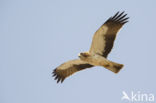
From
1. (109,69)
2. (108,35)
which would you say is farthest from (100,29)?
(109,69)

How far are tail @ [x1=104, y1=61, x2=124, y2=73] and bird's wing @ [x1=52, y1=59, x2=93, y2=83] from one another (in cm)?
97

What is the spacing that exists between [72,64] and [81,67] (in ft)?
1.16

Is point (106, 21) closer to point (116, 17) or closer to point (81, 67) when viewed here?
point (116, 17)

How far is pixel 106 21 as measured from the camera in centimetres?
1502

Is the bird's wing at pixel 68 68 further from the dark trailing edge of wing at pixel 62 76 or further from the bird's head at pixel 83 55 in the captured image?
the bird's head at pixel 83 55

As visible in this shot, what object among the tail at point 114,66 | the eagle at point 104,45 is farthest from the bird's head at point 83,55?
the tail at point 114,66

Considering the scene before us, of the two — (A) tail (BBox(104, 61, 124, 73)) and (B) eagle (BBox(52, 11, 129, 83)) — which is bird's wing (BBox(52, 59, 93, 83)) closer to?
(B) eagle (BBox(52, 11, 129, 83))

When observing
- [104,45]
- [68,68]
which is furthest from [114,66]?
[68,68]

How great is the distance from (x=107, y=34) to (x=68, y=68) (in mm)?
2063

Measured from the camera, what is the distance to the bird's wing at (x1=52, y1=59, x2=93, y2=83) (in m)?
15.8

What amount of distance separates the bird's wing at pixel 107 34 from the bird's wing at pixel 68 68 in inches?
26.8

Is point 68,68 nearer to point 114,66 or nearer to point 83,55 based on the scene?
point 83,55

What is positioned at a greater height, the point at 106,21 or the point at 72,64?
the point at 106,21

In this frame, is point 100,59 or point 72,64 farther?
point 72,64
